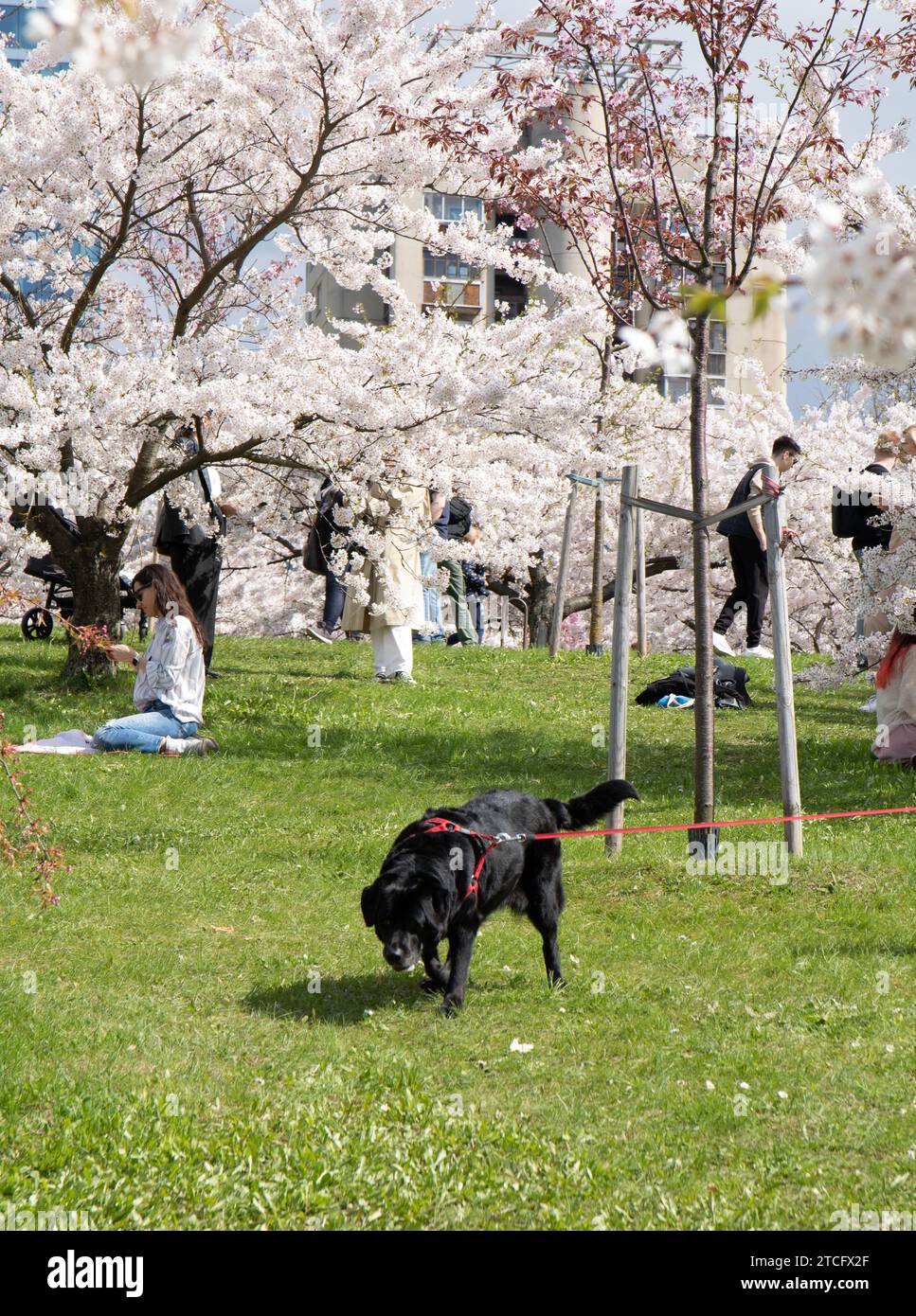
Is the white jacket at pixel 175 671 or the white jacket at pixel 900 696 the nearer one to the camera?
the white jacket at pixel 900 696

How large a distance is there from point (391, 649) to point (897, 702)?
5159mm

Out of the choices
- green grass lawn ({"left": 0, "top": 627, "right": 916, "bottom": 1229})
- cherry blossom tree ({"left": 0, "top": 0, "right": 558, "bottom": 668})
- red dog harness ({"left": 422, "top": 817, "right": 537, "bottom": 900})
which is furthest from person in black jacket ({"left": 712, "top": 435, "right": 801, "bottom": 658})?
red dog harness ({"left": 422, "top": 817, "right": 537, "bottom": 900})

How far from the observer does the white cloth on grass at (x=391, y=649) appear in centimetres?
1292

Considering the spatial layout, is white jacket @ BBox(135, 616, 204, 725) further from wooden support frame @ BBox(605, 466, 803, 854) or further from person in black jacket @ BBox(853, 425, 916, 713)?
person in black jacket @ BBox(853, 425, 916, 713)

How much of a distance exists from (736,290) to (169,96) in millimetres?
10701

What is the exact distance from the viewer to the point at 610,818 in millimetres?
7566

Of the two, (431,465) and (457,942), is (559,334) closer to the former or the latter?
(431,465)

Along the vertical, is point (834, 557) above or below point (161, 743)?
above

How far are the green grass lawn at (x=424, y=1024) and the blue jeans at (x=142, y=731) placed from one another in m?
0.30

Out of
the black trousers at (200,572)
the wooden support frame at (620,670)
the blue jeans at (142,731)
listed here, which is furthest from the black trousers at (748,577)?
the wooden support frame at (620,670)

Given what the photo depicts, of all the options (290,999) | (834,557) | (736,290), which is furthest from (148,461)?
(834,557)

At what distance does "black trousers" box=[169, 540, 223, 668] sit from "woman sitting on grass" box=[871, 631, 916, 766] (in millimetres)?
5921

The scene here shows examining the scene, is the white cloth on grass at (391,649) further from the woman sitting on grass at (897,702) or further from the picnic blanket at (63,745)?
the woman sitting on grass at (897,702)

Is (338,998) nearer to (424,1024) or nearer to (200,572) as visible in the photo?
(424,1024)
